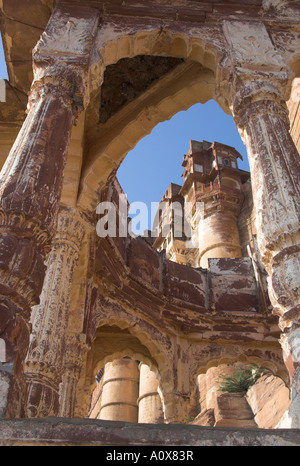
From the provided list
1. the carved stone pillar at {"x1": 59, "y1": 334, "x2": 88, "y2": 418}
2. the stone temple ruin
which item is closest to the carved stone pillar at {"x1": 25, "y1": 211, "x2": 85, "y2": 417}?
the stone temple ruin

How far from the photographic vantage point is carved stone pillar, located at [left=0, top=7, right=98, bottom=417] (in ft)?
9.61

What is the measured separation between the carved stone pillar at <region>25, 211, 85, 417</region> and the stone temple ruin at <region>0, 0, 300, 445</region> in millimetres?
18

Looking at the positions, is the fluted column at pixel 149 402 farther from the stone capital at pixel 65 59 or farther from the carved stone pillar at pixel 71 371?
the stone capital at pixel 65 59

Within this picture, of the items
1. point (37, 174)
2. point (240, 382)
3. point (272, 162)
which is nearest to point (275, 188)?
point (272, 162)

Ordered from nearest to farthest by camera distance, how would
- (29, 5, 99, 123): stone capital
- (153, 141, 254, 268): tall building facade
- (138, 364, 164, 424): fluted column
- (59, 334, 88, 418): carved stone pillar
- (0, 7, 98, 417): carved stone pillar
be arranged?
(0, 7, 98, 417): carved stone pillar
(29, 5, 99, 123): stone capital
(59, 334, 88, 418): carved stone pillar
(138, 364, 164, 424): fluted column
(153, 141, 254, 268): tall building facade

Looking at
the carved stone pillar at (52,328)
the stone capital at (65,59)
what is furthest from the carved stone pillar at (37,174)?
the carved stone pillar at (52,328)

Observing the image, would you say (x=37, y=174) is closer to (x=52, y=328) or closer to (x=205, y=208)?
(x=52, y=328)

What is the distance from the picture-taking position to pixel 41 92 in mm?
4496

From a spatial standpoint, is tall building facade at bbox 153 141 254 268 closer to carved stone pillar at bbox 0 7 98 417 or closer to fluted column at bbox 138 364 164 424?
fluted column at bbox 138 364 164 424

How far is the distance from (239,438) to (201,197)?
734 inches

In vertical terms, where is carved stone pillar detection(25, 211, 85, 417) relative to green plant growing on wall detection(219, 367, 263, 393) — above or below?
below
